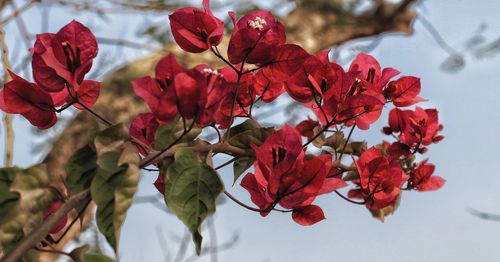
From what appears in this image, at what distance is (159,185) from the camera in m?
0.44

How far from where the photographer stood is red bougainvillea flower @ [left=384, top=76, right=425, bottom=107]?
21.3 inches

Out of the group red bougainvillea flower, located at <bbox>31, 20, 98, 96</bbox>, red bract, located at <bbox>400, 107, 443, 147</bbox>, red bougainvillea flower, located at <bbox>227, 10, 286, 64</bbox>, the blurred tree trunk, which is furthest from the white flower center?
the blurred tree trunk

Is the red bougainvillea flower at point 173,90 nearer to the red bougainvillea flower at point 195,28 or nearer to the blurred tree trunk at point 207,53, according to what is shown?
the red bougainvillea flower at point 195,28

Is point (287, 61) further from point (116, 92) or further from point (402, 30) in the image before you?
point (402, 30)

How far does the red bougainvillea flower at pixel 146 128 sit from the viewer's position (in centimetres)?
44

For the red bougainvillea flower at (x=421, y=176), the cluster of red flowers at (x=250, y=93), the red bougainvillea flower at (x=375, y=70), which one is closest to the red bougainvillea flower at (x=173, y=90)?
the cluster of red flowers at (x=250, y=93)

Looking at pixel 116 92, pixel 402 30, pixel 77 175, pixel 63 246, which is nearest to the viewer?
pixel 77 175

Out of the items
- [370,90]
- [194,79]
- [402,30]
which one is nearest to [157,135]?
[194,79]

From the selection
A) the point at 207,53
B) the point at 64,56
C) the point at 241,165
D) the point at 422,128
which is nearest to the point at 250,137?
the point at 241,165

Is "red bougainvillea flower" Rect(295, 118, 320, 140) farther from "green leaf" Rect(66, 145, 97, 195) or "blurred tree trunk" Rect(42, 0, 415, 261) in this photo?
"blurred tree trunk" Rect(42, 0, 415, 261)

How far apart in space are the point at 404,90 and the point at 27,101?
1.06 ft

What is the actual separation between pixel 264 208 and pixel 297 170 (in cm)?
5

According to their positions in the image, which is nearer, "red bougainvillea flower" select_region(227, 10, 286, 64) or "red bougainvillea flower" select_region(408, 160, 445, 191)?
"red bougainvillea flower" select_region(227, 10, 286, 64)

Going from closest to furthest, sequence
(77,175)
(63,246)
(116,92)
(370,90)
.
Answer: (77,175) < (370,90) < (63,246) < (116,92)
